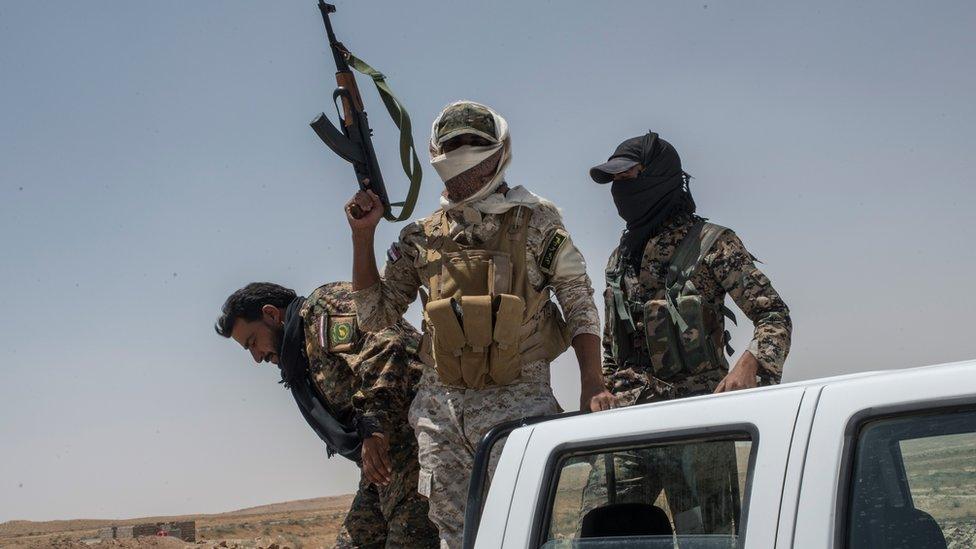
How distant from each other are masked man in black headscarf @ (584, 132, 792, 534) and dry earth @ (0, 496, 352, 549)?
10830 mm

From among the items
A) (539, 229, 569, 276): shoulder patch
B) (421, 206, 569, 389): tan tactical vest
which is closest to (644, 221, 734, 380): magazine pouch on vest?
(421, 206, 569, 389): tan tactical vest

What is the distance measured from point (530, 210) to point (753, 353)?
938mm

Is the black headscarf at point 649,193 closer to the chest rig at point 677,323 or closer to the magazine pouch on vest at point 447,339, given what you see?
the chest rig at point 677,323

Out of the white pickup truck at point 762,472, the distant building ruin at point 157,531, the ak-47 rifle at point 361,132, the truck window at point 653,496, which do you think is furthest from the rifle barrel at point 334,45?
the distant building ruin at point 157,531

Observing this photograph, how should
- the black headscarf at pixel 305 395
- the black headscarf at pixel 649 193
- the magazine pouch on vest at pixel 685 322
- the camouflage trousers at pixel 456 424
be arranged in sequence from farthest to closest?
the black headscarf at pixel 305 395, the black headscarf at pixel 649 193, the magazine pouch on vest at pixel 685 322, the camouflage trousers at pixel 456 424

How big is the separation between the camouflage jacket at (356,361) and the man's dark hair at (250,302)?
0.27 m

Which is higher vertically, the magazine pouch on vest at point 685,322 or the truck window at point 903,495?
the magazine pouch on vest at point 685,322

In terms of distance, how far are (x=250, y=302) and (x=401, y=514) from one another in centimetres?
128

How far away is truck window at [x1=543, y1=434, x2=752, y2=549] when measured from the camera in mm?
2199

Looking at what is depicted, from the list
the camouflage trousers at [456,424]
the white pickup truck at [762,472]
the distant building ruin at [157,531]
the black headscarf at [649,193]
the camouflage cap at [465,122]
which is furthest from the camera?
the distant building ruin at [157,531]

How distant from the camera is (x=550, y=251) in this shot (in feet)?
13.5

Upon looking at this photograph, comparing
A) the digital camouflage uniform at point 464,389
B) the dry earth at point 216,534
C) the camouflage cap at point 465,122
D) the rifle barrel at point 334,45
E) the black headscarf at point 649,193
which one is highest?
the rifle barrel at point 334,45

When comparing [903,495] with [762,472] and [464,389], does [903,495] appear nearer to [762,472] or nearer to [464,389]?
[762,472]

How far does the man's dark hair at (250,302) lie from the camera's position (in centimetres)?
541
